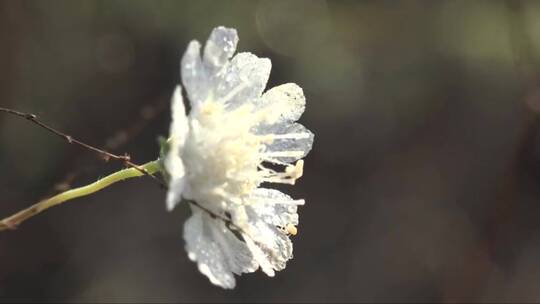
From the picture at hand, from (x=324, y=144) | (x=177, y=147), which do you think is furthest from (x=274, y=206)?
(x=324, y=144)

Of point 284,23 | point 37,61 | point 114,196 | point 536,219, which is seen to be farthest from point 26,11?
point 536,219

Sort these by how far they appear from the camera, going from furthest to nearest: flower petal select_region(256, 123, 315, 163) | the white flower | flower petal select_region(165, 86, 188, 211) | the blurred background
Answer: the blurred background → flower petal select_region(256, 123, 315, 163) → the white flower → flower petal select_region(165, 86, 188, 211)

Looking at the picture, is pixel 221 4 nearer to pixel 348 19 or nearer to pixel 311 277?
pixel 348 19

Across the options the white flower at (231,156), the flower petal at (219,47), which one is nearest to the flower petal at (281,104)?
the white flower at (231,156)

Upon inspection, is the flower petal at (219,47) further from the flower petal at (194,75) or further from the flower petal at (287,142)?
the flower petal at (287,142)

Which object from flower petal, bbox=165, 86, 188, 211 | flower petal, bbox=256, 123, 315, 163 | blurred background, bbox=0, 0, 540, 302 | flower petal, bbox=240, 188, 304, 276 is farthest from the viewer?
blurred background, bbox=0, 0, 540, 302

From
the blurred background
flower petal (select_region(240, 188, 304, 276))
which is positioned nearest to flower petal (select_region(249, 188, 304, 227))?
flower petal (select_region(240, 188, 304, 276))

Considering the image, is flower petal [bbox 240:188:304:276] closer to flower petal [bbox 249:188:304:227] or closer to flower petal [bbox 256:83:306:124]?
flower petal [bbox 249:188:304:227]
